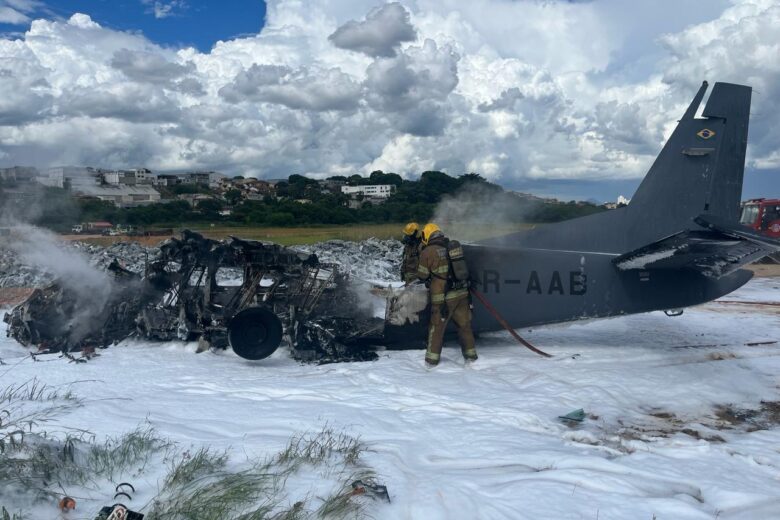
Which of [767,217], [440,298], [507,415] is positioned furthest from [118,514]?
[767,217]

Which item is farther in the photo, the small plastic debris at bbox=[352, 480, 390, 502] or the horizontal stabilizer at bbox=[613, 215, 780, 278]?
the horizontal stabilizer at bbox=[613, 215, 780, 278]

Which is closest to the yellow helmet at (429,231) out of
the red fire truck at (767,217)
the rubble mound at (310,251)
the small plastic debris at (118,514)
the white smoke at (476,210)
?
the white smoke at (476,210)

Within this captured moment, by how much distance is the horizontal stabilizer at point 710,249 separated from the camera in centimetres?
703

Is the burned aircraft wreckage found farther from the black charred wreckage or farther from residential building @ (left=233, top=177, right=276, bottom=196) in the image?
residential building @ (left=233, top=177, right=276, bottom=196)

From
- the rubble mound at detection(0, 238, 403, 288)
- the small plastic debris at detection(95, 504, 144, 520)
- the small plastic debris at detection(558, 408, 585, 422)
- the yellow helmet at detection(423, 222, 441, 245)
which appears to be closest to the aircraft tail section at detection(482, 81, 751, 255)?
the yellow helmet at detection(423, 222, 441, 245)

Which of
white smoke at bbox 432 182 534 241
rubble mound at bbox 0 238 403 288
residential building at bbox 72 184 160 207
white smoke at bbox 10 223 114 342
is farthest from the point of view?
rubble mound at bbox 0 238 403 288

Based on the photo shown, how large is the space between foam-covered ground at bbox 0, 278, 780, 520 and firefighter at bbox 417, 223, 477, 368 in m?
0.32

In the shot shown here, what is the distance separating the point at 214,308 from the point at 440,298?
3332 mm

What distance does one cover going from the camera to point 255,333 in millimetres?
8000

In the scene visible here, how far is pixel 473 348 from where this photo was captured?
316 inches

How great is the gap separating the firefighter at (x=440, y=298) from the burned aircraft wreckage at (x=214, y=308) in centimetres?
58

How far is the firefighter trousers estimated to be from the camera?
7.86 meters

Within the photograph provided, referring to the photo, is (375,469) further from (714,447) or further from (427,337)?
(427,337)

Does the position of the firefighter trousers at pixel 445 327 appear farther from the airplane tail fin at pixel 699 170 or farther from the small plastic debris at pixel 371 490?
the small plastic debris at pixel 371 490
